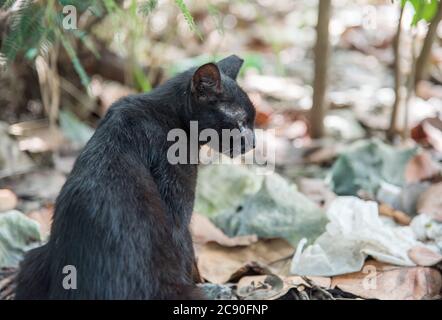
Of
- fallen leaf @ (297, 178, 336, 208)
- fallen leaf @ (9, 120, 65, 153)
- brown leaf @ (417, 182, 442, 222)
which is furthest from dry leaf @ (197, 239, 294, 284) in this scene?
fallen leaf @ (9, 120, 65, 153)

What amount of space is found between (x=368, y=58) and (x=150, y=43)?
6.16 ft

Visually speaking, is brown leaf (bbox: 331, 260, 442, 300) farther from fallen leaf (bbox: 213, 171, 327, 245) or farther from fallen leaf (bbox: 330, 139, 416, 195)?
fallen leaf (bbox: 330, 139, 416, 195)

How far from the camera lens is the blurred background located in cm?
288

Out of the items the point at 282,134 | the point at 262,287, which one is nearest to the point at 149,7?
the point at 262,287

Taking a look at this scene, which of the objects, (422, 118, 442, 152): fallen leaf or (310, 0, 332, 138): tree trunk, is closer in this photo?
(310, 0, 332, 138): tree trunk

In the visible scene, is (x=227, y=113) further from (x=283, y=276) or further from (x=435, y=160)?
(x=435, y=160)

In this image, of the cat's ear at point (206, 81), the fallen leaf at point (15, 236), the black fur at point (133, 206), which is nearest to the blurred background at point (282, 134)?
the fallen leaf at point (15, 236)

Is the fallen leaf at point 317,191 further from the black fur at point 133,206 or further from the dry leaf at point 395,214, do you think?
the black fur at point 133,206

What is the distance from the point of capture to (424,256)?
283 cm

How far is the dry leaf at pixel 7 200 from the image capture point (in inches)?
134

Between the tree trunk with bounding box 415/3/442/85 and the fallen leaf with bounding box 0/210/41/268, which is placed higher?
the tree trunk with bounding box 415/3/442/85

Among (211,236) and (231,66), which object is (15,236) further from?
(231,66)

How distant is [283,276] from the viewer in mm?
2889
